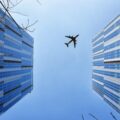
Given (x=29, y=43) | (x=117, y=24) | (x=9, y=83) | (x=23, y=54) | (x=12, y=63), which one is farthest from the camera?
(x=29, y=43)

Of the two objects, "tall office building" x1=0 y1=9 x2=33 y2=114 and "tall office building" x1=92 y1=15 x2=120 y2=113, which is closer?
"tall office building" x1=0 y1=9 x2=33 y2=114

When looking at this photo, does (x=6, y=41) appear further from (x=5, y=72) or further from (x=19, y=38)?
(x=19, y=38)

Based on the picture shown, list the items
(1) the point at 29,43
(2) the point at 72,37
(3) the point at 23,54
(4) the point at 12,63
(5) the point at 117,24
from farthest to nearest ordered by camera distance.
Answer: (1) the point at 29,43, (3) the point at 23,54, (4) the point at 12,63, (5) the point at 117,24, (2) the point at 72,37

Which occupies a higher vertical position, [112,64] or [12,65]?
[12,65]

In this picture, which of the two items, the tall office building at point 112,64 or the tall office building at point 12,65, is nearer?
the tall office building at point 12,65

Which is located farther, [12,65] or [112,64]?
[12,65]

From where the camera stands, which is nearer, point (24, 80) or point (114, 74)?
point (114, 74)

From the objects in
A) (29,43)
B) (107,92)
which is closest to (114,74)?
(107,92)

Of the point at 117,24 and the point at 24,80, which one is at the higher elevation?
the point at 117,24
